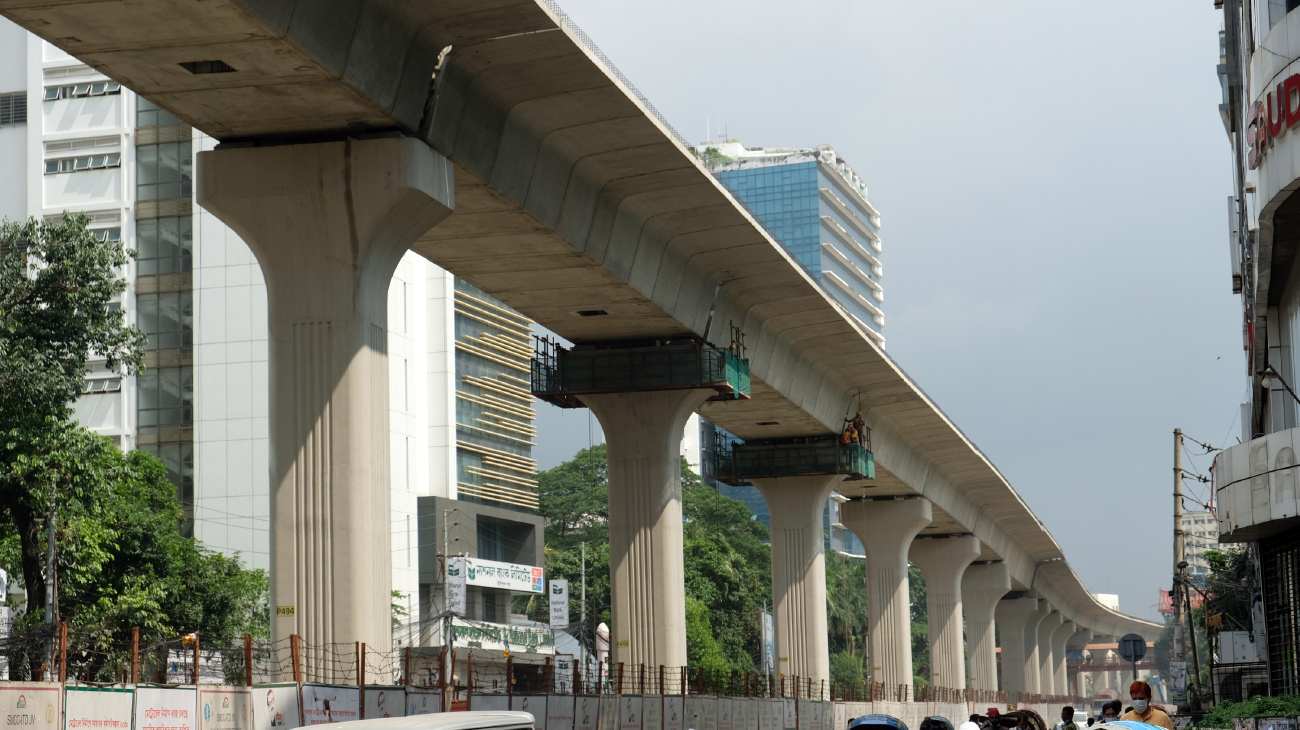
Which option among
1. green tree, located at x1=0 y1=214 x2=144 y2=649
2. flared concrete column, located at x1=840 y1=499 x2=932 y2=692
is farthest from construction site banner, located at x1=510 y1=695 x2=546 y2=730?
flared concrete column, located at x1=840 y1=499 x2=932 y2=692

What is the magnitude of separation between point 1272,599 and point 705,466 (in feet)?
495

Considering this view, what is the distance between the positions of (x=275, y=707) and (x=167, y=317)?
60348 millimetres

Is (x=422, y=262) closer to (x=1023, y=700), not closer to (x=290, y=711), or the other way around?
(x=1023, y=700)

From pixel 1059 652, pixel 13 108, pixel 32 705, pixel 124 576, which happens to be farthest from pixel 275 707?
pixel 1059 652

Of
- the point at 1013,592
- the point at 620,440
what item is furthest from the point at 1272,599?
the point at 1013,592

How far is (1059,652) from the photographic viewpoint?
15662 centimetres

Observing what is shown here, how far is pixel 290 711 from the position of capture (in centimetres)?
1994

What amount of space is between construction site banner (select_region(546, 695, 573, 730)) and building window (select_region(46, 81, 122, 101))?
56981 millimetres

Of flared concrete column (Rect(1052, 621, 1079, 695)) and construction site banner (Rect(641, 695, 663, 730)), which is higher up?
construction site banner (Rect(641, 695, 663, 730))

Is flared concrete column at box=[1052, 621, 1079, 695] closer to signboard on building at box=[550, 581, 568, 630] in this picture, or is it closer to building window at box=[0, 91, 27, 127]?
signboard on building at box=[550, 581, 568, 630]

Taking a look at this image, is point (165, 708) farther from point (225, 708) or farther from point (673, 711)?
point (673, 711)

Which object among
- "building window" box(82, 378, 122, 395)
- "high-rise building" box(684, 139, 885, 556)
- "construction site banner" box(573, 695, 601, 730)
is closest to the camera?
"construction site banner" box(573, 695, 601, 730)

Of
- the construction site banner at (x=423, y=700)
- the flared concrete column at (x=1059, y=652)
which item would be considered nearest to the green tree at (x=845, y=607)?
the flared concrete column at (x=1059, y=652)

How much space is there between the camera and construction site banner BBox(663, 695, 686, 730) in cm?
3419
